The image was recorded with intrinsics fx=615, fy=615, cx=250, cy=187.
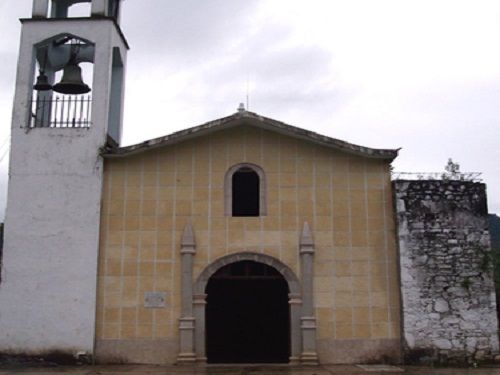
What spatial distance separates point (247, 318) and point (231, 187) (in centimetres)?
356

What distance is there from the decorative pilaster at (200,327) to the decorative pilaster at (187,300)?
9cm

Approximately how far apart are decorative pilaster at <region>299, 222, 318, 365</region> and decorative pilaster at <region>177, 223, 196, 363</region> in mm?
2206

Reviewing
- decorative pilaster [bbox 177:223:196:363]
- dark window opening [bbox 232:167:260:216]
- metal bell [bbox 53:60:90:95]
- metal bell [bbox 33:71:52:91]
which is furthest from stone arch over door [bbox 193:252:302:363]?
metal bell [bbox 33:71:52:91]

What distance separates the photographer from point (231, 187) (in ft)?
42.8

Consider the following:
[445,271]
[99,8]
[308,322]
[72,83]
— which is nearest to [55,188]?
[72,83]

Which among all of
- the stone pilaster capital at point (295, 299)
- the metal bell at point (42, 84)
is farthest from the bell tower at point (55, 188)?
the stone pilaster capital at point (295, 299)

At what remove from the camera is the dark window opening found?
13.3m

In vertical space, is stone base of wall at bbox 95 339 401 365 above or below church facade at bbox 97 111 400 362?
below

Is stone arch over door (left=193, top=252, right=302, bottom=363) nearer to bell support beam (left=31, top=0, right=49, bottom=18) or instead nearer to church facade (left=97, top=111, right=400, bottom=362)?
church facade (left=97, top=111, right=400, bottom=362)

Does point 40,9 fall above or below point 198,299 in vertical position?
above

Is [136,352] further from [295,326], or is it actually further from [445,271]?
[445,271]

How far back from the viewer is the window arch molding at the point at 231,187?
12.9m

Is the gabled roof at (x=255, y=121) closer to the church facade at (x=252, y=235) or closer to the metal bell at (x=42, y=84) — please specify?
the church facade at (x=252, y=235)

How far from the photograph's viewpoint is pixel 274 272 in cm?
1312
